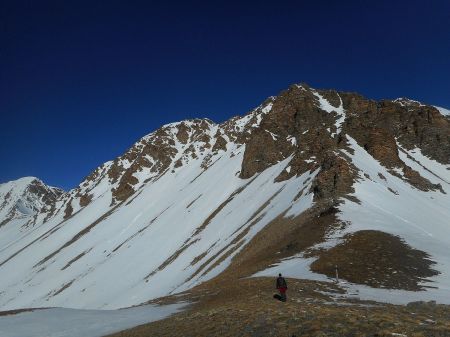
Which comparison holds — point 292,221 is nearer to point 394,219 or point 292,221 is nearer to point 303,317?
point 394,219

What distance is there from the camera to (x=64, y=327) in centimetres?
2052

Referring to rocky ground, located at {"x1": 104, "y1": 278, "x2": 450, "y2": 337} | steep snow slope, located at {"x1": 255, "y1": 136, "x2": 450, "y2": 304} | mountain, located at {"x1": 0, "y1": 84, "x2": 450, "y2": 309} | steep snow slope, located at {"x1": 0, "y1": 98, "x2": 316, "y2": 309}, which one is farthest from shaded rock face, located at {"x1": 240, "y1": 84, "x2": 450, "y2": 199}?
rocky ground, located at {"x1": 104, "y1": 278, "x2": 450, "y2": 337}

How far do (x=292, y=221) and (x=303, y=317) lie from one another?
3711 cm

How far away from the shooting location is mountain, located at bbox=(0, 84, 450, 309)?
103 feet

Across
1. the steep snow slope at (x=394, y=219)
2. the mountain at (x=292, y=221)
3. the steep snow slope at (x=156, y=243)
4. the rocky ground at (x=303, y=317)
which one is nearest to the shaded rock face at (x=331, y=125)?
the mountain at (x=292, y=221)

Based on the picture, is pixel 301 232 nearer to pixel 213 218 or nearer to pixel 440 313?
pixel 440 313

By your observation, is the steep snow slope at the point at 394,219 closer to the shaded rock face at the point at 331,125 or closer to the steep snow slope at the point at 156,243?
the shaded rock face at the point at 331,125

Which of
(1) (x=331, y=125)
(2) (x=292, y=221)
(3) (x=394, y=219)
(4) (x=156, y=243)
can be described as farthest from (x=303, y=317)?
(1) (x=331, y=125)

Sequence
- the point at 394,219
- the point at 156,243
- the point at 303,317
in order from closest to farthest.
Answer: the point at 303,317, the point at 394,219, the point at 156,243

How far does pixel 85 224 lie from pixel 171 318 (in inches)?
6817

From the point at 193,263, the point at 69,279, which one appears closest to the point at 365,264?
the point at 193,263

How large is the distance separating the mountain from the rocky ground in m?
4.46

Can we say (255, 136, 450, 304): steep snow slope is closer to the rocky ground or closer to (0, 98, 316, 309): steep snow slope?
the rocky ground

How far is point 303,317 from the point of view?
14250 mm
